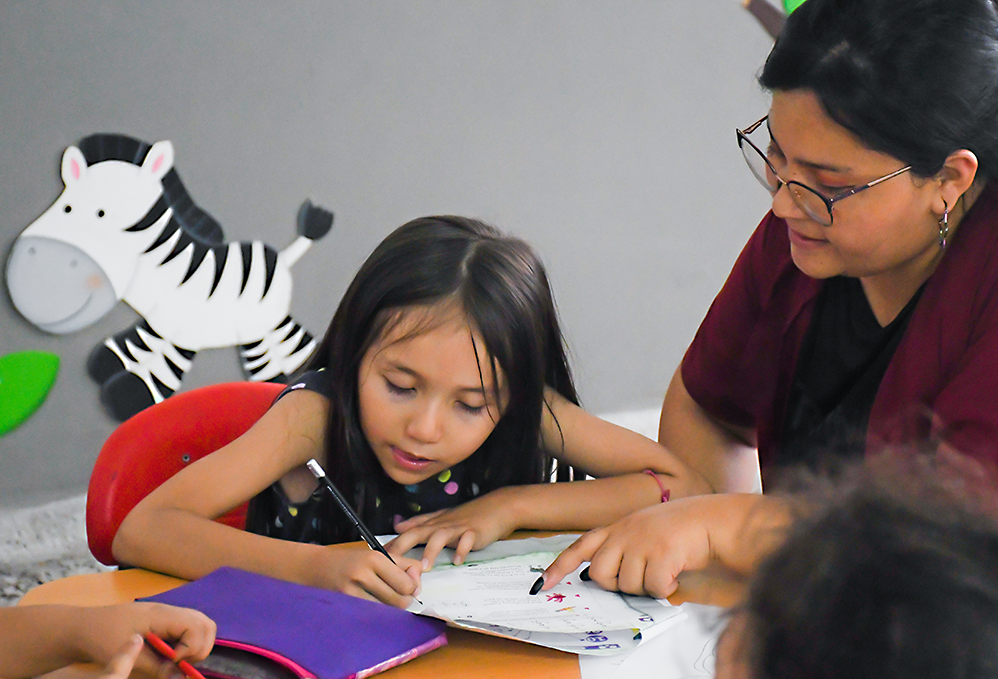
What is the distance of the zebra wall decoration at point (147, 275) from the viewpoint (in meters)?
2.26

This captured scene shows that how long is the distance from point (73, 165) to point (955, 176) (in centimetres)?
206

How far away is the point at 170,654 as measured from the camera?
0.63 metres

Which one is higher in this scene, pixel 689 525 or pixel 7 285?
pixel 7 285

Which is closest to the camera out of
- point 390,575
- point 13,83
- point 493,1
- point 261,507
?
point 390,575

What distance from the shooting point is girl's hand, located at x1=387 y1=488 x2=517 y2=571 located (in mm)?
914

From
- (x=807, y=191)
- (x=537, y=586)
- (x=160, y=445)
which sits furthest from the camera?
(x=160, y=445)

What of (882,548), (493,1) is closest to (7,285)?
(493,1)

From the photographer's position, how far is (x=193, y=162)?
2.35 m

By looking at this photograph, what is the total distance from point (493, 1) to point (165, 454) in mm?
1847

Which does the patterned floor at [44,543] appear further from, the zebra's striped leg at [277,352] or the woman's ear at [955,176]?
the woman's ear at [955,176]

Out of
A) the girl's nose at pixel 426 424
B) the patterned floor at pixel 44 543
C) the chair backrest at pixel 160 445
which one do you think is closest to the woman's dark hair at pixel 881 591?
the girl's nose at pixel 426 424

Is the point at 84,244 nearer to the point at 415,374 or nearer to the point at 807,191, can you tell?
the point at 415,374

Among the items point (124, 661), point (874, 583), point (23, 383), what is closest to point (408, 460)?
point (124, 661)

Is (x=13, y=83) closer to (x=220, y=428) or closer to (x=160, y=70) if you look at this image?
(x=160, y=70)
